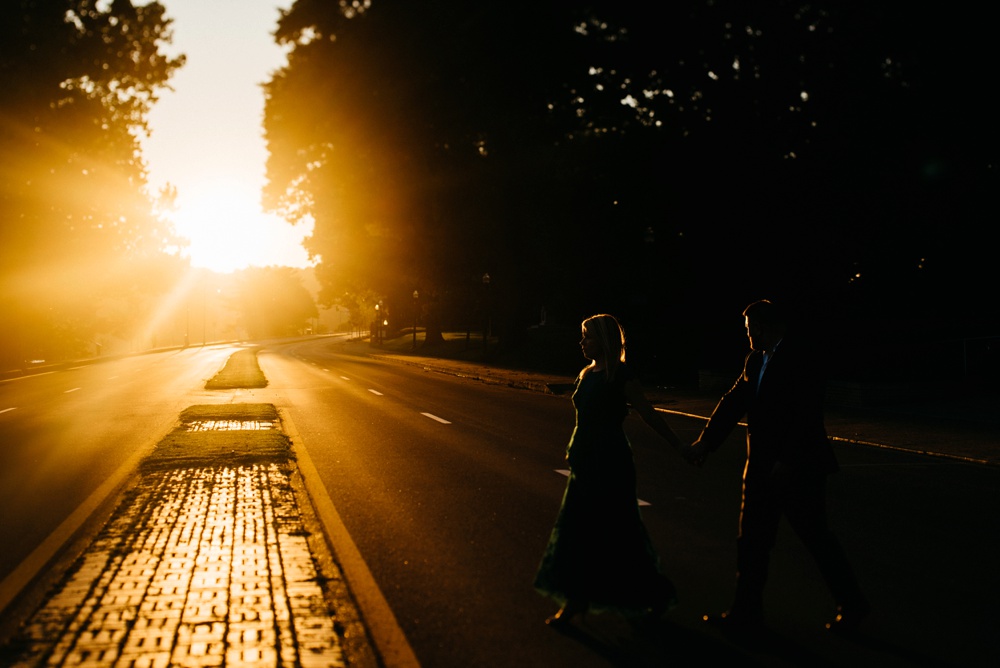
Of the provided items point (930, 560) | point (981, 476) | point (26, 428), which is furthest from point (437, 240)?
point (930, 560)

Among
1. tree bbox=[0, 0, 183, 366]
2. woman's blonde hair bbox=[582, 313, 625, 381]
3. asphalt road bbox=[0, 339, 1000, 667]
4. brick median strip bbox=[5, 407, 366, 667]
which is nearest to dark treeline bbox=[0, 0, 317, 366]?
tree bbox=[0, 0, 183, 366]

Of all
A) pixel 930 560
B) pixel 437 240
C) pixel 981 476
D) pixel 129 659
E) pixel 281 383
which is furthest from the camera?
pixel 437 240

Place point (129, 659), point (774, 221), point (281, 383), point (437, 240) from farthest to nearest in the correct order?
point (437, 240) < point (281, 383) < point (774, 221) < point (129, 659)

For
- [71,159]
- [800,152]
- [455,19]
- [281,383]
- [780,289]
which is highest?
[455,19]

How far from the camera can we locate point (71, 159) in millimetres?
43250

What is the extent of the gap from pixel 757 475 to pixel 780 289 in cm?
1958

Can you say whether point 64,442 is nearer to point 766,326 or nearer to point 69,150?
point 766,326

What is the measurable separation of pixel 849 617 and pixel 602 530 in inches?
55.5

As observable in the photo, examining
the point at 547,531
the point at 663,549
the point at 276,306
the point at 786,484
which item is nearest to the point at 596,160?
the point at 547,531

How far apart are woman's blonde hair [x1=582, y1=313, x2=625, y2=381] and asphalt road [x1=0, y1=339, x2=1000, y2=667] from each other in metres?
1.44

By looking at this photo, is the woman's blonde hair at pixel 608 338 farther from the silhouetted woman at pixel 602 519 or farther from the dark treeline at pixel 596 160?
the dark treeline at pixel 596 160

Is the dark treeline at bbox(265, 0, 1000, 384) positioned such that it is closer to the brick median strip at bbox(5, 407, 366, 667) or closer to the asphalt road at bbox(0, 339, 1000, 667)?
the asphalt road at bbox(0, 339, 1000, 667)

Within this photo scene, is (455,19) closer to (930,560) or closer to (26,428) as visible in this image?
(26,428)

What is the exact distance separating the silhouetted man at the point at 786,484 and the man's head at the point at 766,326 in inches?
1.6
